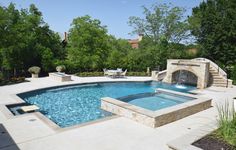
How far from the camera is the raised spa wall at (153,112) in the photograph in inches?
302

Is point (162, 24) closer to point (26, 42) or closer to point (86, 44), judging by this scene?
point (86, 44)

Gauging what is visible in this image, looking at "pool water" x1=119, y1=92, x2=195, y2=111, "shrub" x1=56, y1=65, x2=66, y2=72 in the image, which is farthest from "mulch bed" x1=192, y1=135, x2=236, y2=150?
"shrub" x1=56, y1=65, x2=66, y2=72

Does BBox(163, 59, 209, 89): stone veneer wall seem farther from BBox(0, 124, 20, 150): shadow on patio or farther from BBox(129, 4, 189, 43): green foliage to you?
BBox(0, 124, 20, 150): shadow on patio

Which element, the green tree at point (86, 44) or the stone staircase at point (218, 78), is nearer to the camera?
the stone staircase at point (218, 78)

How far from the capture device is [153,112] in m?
8.09

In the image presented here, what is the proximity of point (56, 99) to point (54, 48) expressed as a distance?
40.9 feet

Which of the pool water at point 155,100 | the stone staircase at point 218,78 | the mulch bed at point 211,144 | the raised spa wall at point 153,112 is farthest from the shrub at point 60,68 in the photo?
the mulch bed at point 211,144

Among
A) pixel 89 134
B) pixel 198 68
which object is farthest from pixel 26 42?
pixel 89 134

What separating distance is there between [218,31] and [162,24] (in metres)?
7.30

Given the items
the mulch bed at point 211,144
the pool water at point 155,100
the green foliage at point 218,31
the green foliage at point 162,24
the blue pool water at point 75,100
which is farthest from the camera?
the green foliage at point 162,24

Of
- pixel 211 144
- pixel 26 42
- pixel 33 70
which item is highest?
pixel 26 42

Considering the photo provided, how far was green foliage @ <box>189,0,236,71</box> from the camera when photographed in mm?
23281

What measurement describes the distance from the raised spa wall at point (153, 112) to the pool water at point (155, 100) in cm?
208

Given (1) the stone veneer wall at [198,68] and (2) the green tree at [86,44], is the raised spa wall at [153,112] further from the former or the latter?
(2) the green tree at [86,44]
